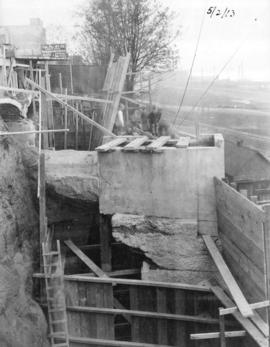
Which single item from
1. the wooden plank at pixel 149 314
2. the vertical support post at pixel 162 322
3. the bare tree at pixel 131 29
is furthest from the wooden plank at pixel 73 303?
the bare tree at pixel 131 29

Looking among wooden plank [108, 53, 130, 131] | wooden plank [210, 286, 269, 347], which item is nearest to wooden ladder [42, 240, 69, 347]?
wooden plank [210, 286, 269, 347]

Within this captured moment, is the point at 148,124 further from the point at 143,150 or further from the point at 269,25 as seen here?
the point at 269,25

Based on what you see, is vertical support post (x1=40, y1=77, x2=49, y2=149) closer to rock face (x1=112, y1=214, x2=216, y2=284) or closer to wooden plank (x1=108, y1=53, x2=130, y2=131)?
wooden plank (x1=108, y1=53, x2=130, y2=131)

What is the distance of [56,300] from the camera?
7.61 metres

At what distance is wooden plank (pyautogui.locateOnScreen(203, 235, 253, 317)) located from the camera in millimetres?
5470

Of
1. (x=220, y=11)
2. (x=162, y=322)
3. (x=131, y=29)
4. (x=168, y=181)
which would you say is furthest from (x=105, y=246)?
(x=131, y=29)

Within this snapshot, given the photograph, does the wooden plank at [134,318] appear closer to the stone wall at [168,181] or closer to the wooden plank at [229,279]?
the stone wall at [168,181]

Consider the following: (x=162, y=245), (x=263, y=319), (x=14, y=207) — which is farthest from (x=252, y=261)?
(x=14, y=207)

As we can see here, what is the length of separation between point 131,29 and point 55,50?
13.4 ft

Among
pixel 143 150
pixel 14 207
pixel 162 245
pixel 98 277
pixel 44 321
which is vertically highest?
pixel 143 150

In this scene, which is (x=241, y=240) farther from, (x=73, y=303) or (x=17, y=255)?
(x=17, y=255)

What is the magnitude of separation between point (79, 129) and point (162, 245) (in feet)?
22.3

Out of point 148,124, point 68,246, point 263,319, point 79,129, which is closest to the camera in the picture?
point 263,319

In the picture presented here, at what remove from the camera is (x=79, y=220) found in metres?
9.00
